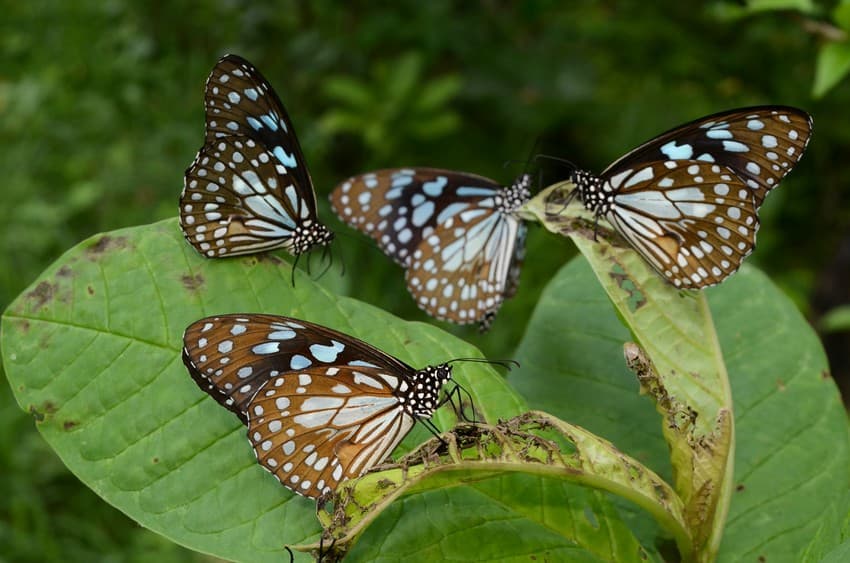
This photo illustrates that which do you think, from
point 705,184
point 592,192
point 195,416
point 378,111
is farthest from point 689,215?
point 378,111

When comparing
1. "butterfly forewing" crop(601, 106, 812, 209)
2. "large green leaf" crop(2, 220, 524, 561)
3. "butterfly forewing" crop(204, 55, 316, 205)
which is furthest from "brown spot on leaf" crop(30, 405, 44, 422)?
"butterfly forewing" crop(601, 106, 812, 209)

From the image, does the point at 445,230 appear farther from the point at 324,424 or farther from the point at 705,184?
the point at 324,424

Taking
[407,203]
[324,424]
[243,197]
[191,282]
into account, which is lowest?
[324,424]

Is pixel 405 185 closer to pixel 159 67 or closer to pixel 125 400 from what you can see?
pixel 125 400

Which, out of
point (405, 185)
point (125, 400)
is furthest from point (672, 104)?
point (125, 400)

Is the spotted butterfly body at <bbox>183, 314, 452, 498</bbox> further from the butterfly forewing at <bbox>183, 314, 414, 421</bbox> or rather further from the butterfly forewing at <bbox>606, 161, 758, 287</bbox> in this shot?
the butterfly forewing at <bbox>606, 161, 758, 287</bbox>
